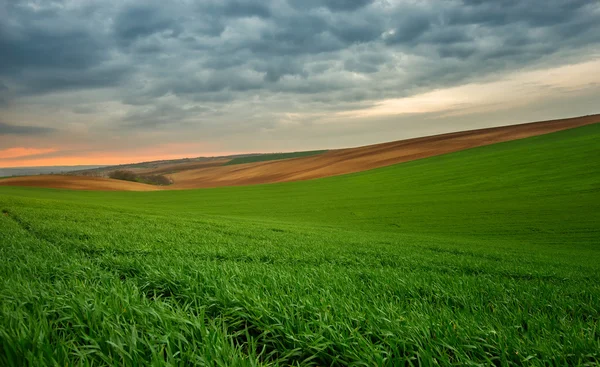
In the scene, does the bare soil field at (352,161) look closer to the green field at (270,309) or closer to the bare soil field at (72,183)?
the bare soil field at (72,183)

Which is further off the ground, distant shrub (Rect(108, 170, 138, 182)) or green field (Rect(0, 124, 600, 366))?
distant shrub (Rect(108, 170, 138, 182))

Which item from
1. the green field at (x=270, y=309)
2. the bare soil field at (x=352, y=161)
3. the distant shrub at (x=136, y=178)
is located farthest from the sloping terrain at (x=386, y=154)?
the green field at (x=270, y=309)

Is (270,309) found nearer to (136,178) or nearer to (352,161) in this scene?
(352,161)

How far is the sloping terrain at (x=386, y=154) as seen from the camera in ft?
254

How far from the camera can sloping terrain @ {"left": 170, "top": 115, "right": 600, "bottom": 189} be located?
77438 millimetres

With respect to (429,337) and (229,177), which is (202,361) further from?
(229,177)

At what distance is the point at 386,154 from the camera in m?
85.4

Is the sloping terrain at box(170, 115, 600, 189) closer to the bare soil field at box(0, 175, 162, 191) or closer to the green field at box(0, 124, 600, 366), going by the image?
the bare soil field at box(0, 175, 162, 191)

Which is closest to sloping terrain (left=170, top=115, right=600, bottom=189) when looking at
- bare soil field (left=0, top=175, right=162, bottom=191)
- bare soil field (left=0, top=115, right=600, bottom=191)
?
bare soil field (left=0, top=115, right=600, bottom=191)

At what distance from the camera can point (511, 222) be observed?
2934cm

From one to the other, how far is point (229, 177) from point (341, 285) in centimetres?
9114

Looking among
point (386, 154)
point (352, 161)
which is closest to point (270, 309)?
point (352, 161)

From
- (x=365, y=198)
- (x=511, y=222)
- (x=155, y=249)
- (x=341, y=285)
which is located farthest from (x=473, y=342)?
(x=365, y=198)

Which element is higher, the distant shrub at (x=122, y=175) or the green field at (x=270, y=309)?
the distant shrub at (x=122, y=175)
